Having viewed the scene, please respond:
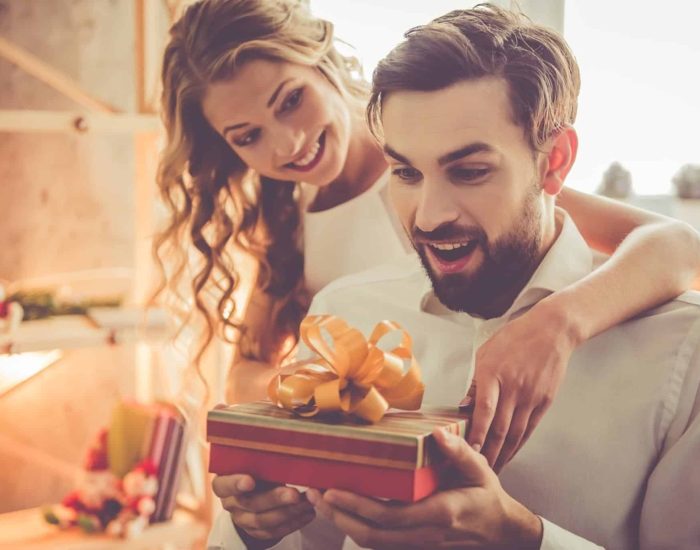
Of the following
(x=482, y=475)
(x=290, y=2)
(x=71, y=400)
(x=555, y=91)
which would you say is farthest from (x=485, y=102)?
(x=71, y=400)

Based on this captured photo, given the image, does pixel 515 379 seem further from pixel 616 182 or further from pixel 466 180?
pixel 616 182

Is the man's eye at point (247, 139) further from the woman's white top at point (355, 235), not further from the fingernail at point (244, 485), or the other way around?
the fingernail at point (244, 485)

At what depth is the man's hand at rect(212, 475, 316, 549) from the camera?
861 millimetres

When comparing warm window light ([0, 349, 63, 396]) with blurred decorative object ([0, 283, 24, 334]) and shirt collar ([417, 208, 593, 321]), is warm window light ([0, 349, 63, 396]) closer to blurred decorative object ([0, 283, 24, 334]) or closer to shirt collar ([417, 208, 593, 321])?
blurred decorative object ([0, 283, 24, 334])

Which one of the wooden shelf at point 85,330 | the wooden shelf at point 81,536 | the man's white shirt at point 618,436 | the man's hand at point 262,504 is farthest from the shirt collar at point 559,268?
the wooden shelf at point 81,536

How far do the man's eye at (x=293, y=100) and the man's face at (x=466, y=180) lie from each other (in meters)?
0.54

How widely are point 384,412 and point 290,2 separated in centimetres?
104

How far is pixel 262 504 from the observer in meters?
0.87

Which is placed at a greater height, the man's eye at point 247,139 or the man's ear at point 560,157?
the man's ear at point 560,157

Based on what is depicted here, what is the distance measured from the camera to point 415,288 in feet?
4.25

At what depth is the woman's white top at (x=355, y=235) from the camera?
1.74 meters

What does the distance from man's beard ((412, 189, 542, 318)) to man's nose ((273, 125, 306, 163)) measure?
0.54 metres

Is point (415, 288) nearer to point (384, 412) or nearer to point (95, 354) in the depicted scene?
point (384, 412)

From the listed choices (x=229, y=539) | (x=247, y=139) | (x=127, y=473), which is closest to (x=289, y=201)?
(x=247, y=139)
